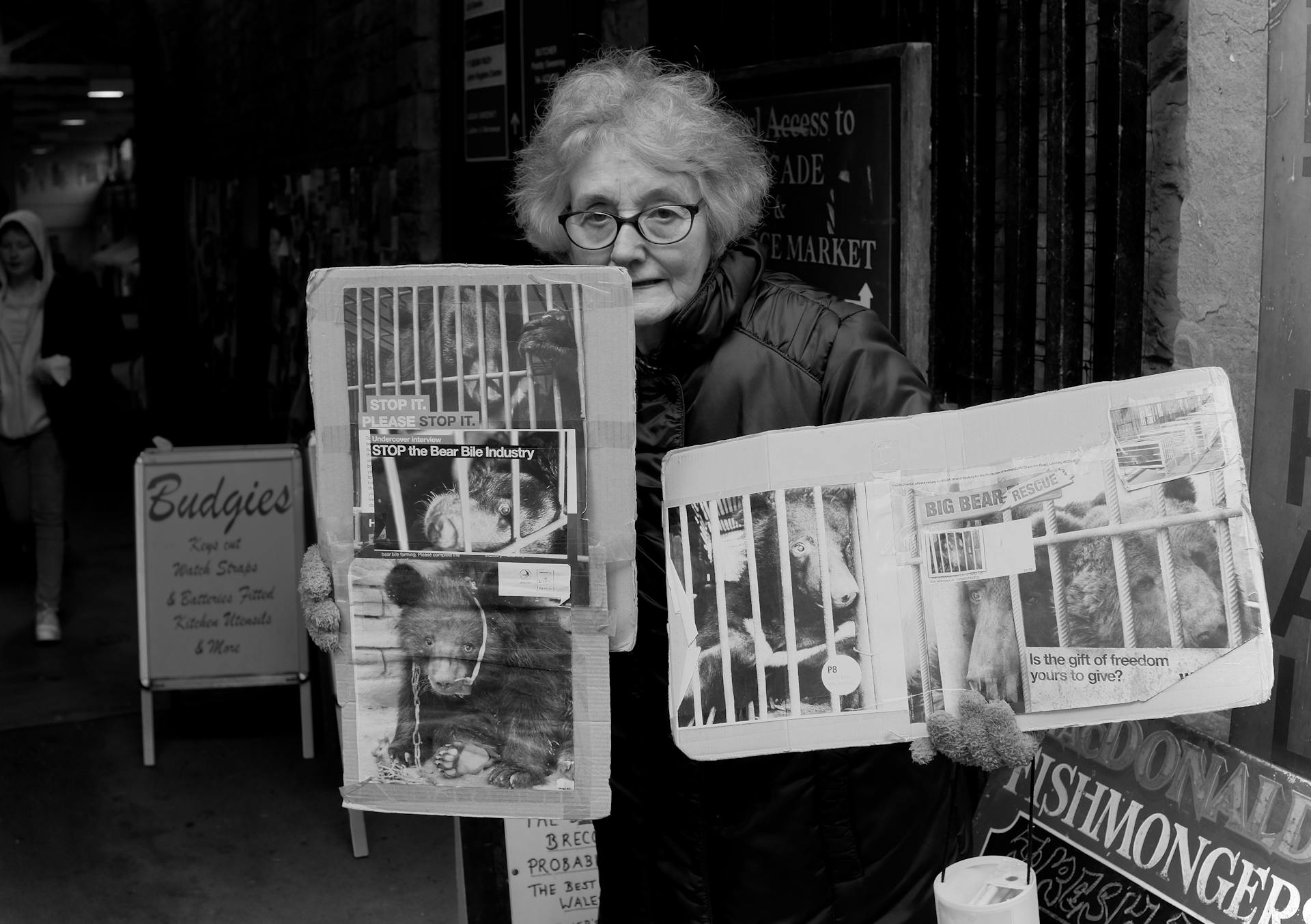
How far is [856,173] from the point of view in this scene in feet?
11.5

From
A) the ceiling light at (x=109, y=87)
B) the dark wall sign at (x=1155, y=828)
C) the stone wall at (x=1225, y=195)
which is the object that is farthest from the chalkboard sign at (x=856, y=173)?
the ceiling light at (x=109, y=87)

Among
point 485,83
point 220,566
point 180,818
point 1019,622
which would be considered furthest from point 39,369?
point 1019,622

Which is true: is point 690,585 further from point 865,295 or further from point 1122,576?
point 865,295

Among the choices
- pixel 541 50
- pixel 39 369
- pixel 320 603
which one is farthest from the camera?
pixel 39 369

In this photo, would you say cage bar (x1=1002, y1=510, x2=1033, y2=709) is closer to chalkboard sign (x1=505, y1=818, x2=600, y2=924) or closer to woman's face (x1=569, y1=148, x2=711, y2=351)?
woman's face (x1=569, y1=148, x2=711, y2=351)

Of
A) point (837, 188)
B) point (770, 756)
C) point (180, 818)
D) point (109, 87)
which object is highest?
point (109, 87)

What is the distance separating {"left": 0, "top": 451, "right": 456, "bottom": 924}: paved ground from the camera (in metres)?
4.04

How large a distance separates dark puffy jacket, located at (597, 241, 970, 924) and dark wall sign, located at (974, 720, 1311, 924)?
0.86 feet

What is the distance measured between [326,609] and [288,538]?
304 centimetres

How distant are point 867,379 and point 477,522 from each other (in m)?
0.55

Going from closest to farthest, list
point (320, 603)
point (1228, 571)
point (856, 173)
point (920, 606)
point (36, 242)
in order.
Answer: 1. point (1228, 571)
2. point (920, 606)
3. point (320, 603)
4. point (856, 173)
5. point (36, 242)

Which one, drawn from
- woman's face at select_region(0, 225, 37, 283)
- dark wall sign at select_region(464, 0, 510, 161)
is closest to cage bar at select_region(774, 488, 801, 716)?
dark wall sign at select_region(464, 0, 510, 161)

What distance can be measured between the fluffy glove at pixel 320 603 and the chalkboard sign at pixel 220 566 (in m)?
2.94

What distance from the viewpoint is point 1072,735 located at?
2520 mm
